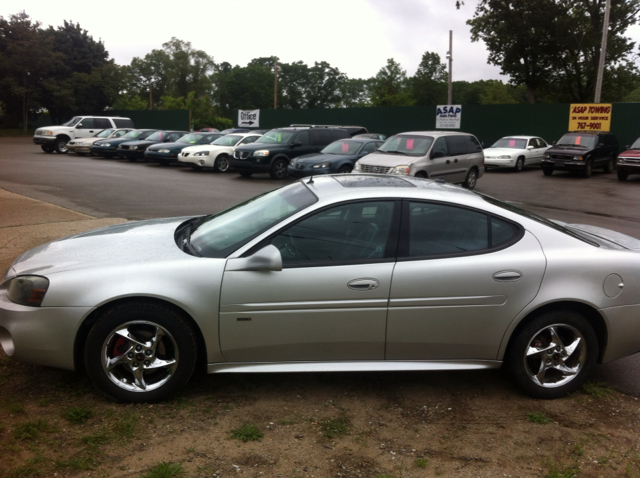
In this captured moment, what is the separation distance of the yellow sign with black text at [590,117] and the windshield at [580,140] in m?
5.46

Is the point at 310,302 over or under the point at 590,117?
under

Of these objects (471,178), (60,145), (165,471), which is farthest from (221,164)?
(165,471)

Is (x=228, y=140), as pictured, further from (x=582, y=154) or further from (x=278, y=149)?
(x=582, y=154)

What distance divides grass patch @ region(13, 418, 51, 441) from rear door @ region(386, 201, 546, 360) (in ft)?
7.15

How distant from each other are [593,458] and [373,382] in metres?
1.54

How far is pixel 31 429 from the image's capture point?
11.9 ft

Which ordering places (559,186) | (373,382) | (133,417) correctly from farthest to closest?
(559,186), (373,382), (133,417)

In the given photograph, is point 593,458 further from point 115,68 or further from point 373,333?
point 115,68

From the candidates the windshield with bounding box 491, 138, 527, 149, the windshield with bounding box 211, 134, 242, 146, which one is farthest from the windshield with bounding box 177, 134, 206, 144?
the windshield with bounding box 491, 138, 527, 149

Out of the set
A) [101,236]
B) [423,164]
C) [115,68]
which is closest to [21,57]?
[115,68]

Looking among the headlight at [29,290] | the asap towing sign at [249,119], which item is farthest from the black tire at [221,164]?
the asap towing sign at [249,119]

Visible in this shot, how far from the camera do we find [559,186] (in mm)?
19359

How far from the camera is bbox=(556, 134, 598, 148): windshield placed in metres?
22.5

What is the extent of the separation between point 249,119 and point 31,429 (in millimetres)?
40734
